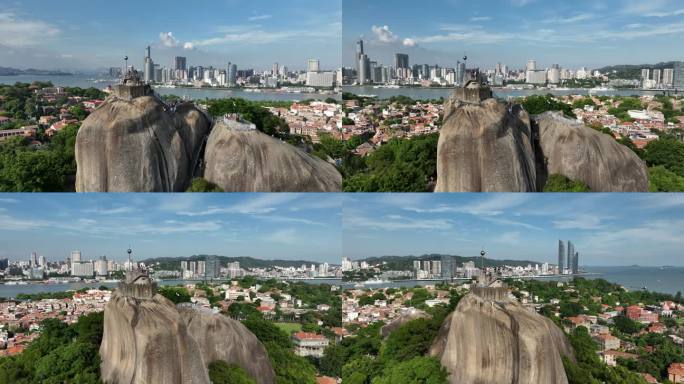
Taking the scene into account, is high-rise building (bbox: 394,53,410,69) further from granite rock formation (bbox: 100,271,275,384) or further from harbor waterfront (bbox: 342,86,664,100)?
granite rock formation (bbox: 100,271,275,384)

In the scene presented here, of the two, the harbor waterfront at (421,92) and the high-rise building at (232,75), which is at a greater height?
the high-rise building at (232,75)

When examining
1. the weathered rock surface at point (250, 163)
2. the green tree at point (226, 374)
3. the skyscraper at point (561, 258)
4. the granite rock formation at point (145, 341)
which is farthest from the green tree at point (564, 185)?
the skyscraper at point (561, 258)

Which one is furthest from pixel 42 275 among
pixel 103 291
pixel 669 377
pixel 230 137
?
pixel 669 377

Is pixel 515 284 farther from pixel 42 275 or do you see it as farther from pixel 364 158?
pixel 42 275

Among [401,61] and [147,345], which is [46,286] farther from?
[401,61]

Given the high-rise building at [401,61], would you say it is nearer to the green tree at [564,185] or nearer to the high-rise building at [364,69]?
the high-rise building at [364,69]

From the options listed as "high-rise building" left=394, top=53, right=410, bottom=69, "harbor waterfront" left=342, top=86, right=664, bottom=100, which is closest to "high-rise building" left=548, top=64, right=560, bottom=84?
"harbor waterfront" left=342, top=86, right=664, bottom=100
